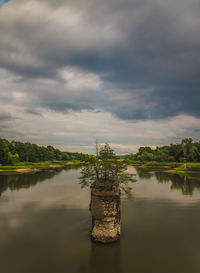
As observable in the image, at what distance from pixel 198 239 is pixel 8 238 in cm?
2005

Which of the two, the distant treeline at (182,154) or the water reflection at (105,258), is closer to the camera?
the water reflection at (105,258)

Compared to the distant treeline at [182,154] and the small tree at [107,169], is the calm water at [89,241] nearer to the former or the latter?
the small tree at [107,169]

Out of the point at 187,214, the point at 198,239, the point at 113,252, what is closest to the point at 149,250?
the point at 113,252

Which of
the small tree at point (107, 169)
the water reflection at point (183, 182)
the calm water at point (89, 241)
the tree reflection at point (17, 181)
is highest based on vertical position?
the small tree at point (107, 169)

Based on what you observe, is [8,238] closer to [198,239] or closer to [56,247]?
[56,247]

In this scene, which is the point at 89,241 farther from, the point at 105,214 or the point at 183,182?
the point at 183,182

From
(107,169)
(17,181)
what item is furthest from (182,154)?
(107,169)

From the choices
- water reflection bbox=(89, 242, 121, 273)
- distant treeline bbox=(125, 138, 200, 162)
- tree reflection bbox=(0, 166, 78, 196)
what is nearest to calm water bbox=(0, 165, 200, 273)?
water reflection bbox=(89, 242, 121, 273)

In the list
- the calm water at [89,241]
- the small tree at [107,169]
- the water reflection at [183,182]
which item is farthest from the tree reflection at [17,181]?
the water reflection at [183,182]

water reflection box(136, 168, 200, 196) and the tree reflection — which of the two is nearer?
water reflection box(136, 168, 200, 196)

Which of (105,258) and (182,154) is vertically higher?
(182,154)

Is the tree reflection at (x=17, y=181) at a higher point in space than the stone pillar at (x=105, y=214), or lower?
lower

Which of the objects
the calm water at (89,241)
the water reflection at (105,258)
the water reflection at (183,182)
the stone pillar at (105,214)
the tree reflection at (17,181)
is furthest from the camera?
the tree reflection at (17,181)

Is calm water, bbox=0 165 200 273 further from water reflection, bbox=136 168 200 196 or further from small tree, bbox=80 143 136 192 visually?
water reflection, bbox=136 168 200 196
